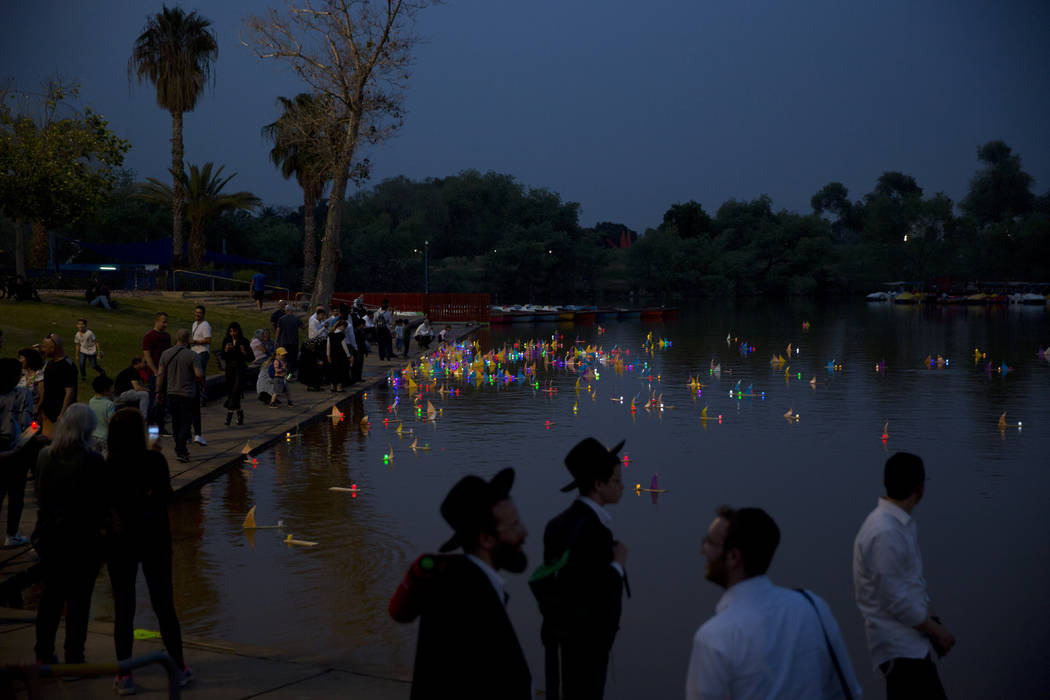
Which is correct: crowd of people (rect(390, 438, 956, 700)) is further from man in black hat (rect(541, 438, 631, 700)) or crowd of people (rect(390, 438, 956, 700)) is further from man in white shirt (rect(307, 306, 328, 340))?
man in white shirt (rect(307, 306, 328, 340))

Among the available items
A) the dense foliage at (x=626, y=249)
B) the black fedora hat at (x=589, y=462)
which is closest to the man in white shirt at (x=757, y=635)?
the black fedora hat at (x=589, y=462)

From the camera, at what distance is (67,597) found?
6.43 metres

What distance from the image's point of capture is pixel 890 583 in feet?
15.1

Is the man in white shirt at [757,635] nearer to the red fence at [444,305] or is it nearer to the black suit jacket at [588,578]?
the black suit jacket at [588,578]

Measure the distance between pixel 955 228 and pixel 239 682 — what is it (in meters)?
173

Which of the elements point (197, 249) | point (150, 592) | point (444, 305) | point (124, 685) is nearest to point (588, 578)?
point (150, 592)

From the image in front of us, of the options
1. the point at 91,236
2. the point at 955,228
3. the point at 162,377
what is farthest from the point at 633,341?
the point at 955,228

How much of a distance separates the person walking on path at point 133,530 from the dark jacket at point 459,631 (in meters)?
2.99

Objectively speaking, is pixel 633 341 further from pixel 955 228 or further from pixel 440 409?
pixel 955 228

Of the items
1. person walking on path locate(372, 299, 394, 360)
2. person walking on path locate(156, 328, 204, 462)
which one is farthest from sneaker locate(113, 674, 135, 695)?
person walking on path locate(372, 299, 394, 360)

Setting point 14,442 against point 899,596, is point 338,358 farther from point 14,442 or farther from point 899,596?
point 899,596

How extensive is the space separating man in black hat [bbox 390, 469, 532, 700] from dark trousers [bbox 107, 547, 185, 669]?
296cm

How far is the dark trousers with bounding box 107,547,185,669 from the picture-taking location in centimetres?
623

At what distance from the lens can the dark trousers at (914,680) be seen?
463cm
